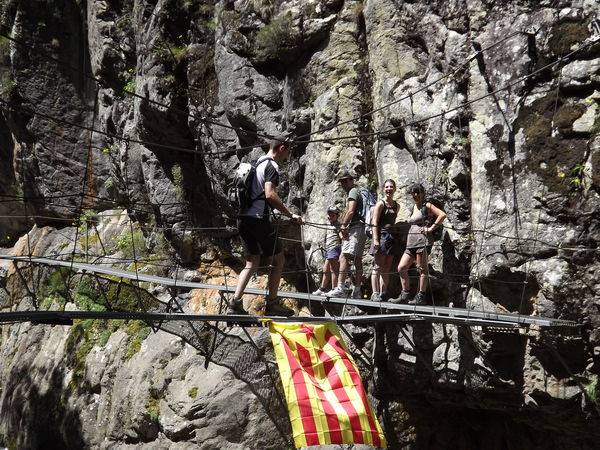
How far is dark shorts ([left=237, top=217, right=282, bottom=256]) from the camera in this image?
6266mm

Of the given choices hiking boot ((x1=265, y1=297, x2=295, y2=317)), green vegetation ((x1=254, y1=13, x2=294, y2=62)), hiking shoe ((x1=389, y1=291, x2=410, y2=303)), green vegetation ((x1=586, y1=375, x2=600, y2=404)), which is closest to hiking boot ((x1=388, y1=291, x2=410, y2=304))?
hiking shoe ((x1=389, y1=291, x2=410, y2=303))

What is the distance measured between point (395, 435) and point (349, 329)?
1.43 metres

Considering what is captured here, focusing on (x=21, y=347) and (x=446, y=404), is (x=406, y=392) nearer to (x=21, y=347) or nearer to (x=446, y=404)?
(x=446, y=404)

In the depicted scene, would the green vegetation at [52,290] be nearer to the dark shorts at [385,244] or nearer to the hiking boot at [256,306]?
the hiking boot at [256,306]

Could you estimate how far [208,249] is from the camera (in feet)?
39.8

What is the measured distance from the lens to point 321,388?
6.46 meters

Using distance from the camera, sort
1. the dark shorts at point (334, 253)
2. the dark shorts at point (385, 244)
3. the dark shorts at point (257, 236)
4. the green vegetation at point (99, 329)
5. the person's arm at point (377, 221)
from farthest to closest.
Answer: the green vegetation at point (99, 329), the dark shorts at point (334, 253), the dark shorts at point (385, 244), the person's arm at point (377, 221), the dark shorts at point (257, 236)

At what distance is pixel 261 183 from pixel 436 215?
7.47ft

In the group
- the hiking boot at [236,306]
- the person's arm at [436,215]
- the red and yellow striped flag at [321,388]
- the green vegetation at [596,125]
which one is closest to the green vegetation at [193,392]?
the hiking boot at [236,306]

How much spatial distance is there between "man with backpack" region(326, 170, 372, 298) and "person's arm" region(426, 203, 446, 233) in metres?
0.81

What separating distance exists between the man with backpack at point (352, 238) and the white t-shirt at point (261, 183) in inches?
66.0

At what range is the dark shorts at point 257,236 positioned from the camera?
6.27 metres

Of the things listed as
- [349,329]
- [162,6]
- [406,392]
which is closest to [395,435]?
[406,392]

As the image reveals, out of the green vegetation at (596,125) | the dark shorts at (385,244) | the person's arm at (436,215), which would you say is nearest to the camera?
the green vegetation at (596,125)
